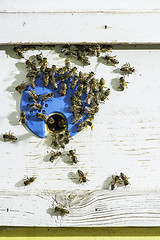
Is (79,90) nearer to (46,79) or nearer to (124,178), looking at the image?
(46,79)

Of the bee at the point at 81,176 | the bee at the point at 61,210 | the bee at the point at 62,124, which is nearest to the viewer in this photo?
the bee at the point at 61,210

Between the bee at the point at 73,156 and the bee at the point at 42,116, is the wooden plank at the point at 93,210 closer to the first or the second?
the bee at the point at 73,156

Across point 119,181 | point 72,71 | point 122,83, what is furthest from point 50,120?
point 119,181

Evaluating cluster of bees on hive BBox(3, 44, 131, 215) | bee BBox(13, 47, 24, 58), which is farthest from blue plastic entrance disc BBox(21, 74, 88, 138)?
bee BBox(13, 47, 24, 58)

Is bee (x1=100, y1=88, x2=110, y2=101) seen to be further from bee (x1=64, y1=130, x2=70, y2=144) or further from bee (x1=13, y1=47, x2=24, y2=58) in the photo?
bee (x1=13, y1=47, x2=24, y2=58)

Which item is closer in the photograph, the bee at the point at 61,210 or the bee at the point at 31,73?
the bee at the point at 61,210

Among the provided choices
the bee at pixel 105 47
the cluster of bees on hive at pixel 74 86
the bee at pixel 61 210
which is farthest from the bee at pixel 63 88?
the bee at pixel 61 210
